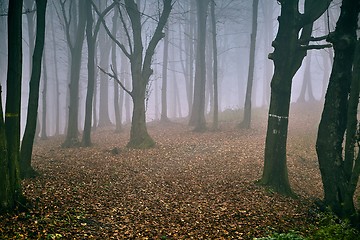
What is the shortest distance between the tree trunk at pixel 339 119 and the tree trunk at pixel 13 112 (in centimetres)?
727

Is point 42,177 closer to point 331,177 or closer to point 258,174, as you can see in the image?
point 258,174

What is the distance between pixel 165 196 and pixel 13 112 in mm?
4553

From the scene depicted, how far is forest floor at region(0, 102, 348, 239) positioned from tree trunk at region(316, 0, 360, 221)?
2.86 feet

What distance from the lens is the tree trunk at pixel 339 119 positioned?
254 inches

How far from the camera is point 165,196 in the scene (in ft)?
26.7

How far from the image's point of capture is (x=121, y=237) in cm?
554

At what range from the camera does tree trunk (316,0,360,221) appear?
6445 millimetres

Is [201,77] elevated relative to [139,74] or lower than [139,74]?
elevated

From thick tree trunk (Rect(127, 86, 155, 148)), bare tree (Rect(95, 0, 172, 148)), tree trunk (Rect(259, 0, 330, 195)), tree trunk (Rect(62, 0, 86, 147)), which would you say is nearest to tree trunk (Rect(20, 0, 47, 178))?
bare tree (Rect(95, 0, 172, 148))

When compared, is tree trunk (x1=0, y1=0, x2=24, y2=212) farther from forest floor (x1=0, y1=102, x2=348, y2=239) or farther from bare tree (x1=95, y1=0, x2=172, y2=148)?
bare tree (x1=95, y1=0, x2=172, y2=148)

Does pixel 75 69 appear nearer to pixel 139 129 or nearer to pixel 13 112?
pixel 139 129

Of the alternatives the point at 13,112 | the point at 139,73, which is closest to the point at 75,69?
the point at 139,73

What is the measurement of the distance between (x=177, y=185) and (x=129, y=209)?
2.51 metres

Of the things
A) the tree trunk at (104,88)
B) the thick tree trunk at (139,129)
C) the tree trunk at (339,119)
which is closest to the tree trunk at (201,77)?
the thick tree trunk at (139,129)
